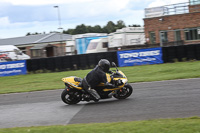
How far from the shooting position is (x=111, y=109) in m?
8.27

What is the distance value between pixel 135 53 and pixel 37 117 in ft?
45.2

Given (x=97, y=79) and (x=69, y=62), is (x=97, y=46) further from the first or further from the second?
(x=97, y=79)

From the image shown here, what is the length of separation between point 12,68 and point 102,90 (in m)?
15.2

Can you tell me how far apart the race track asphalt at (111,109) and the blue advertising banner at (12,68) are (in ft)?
39.8

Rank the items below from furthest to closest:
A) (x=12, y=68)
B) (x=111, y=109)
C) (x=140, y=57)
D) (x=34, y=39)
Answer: (x=34, y=39), (x=12, y=68), (x=140, y=57), (x=111, y=109)

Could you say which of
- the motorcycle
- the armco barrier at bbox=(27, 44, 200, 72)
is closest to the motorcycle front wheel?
the motorcycle

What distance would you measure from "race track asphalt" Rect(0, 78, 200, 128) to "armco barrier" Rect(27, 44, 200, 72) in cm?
933

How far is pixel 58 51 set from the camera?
2861 cm

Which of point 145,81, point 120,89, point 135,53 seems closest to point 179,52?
point 135,53

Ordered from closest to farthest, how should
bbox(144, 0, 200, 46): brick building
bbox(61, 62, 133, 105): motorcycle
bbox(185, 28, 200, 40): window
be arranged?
bbox(61, 62, 133, 105): motorcycle
bbox(185, 28, 200, 40): window
bbox(144, 0, 200, 46): brick building

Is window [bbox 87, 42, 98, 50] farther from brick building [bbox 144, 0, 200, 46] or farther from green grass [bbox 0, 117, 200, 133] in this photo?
green grass [bbox 0, 117, 200, 133]

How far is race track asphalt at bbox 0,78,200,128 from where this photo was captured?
7.25m

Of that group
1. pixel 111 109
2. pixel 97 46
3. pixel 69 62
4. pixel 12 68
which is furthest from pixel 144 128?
pixel 97 46

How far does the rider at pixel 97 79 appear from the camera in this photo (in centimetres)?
910
